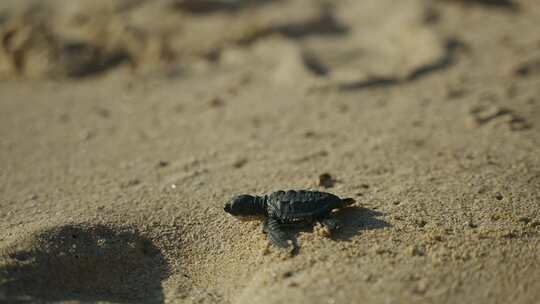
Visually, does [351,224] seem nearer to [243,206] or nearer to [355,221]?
[355,221]

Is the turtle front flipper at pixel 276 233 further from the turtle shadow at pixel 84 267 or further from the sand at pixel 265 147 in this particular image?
the turtle shadow at pixel 84 267

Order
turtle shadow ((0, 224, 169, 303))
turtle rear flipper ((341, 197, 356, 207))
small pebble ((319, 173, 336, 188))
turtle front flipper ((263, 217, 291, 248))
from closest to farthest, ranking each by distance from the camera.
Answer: turtle shadow ((0, 224, 169, 303)) → turtle front flipper ((263, 217, 291, 248)) → turtle rear flipper ((341, 197, 356, 207)) → small pebble ((319, 173, 336, 188))

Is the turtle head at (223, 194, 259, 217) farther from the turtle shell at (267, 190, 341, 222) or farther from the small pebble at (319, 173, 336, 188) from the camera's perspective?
the small pebble at (319, 173, 336, 188)

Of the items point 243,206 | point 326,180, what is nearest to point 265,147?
point 326,180


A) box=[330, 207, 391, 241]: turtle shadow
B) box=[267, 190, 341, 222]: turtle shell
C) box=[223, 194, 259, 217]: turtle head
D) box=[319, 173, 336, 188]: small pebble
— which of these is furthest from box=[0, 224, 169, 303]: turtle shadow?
box=[319, 173, 336, 188]: small pebble

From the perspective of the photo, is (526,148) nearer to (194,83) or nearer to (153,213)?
(153,213)

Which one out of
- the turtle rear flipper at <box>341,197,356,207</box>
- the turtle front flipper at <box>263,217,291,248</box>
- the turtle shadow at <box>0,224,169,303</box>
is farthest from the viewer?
the turtle rear flipper at <box>341,197,356,207</box>
